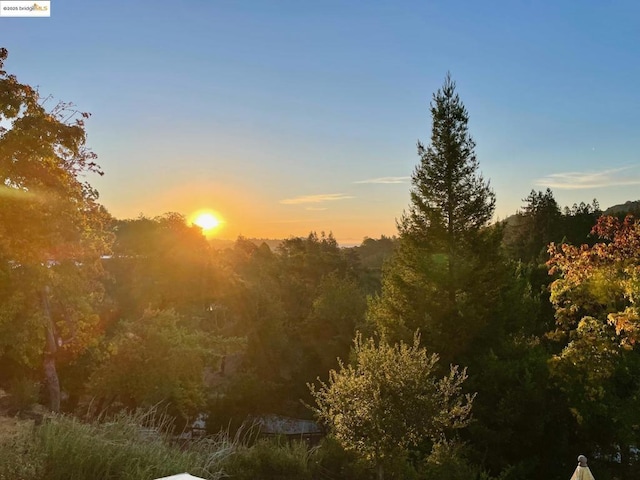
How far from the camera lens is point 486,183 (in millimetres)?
18109

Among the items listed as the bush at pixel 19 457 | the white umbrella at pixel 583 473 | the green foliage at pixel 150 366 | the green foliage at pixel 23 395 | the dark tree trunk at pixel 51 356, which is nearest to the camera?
the white umbrella at pixel 583 473

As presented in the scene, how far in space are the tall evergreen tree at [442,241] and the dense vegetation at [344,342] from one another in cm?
6

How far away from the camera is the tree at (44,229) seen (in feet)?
34.4

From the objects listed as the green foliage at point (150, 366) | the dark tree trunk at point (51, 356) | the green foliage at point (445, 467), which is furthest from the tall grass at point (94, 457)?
the green foliage at point (150, 366)

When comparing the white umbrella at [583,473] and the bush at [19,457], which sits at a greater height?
the bush at [19,457]

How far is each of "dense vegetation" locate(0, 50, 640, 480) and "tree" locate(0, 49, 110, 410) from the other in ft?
0.15

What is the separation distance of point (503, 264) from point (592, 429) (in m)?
5.78

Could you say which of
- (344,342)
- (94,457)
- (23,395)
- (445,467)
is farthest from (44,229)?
(344,342)

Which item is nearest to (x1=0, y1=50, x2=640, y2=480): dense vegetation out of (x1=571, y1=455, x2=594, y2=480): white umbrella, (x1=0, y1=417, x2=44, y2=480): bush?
(x1=0, y1=417, x2=44, y2=480): bush

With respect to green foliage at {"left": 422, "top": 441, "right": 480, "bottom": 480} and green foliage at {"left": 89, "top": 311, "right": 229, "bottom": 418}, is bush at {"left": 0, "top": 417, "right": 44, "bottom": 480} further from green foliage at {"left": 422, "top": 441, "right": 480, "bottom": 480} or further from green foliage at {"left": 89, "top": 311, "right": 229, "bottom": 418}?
green foliage at {"left": 89, "top": 311, "right": 229, "bottom": 418}

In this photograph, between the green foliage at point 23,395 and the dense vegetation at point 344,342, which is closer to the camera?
the dense vegetation at point 344,342

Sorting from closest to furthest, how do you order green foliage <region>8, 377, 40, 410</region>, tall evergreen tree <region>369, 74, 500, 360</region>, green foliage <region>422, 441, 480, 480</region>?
1. green foliage <region>422, 441, 480, 480</region>
2. green foliage <region>8, 377, 40, 410</region>
3. tall evergreen tree <region>369, 74, 500, 360</region>

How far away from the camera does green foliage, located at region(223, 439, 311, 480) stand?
23.9 ft

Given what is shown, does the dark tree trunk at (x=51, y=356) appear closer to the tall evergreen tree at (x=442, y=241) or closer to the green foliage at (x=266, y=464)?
the green foliage at (x=266, y=464)
